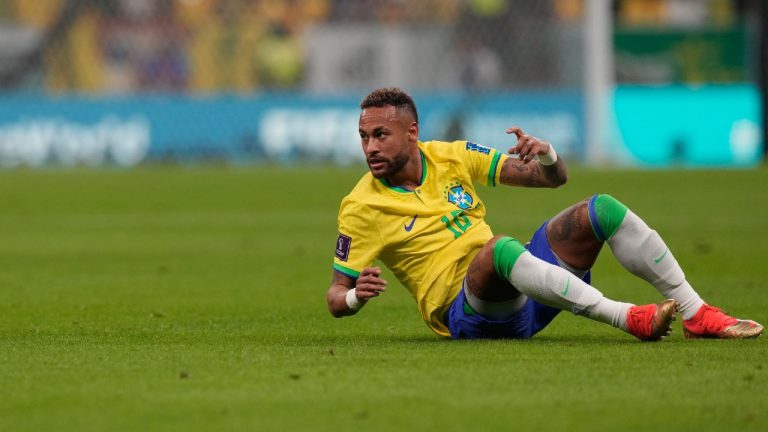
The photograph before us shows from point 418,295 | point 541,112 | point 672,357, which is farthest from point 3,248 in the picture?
point 541,112

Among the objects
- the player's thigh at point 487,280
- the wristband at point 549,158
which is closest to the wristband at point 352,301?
the player's thigh at point 487,280

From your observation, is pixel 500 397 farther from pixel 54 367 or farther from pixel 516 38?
pixel 516 38

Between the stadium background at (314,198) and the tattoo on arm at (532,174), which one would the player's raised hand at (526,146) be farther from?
the stadium background at (314,198)

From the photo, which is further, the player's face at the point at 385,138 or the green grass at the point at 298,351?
the player's face at the point at 385,138

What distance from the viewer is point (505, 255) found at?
235 inches

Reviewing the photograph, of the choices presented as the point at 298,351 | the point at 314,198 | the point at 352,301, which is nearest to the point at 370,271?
the point at 352,301

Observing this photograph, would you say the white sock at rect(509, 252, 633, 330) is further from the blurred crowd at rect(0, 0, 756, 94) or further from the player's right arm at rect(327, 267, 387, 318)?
the blurred crowd at rect(0, 0, 756, 94)

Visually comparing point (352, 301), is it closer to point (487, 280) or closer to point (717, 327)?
point (487, 280)

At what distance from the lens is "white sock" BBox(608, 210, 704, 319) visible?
20.4 ft

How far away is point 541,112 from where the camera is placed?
24.1m

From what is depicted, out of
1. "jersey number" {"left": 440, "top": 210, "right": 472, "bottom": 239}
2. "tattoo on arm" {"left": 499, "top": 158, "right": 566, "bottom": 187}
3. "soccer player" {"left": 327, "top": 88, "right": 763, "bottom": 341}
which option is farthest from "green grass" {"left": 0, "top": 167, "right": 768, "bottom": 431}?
"tattoo on arm" {"left": 499, "top": 158, "right": 566, "bottom": 187}

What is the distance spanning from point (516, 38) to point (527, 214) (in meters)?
11.1

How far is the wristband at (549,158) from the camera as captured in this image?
6.30m

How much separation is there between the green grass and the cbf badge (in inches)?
23.5
